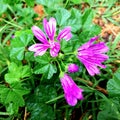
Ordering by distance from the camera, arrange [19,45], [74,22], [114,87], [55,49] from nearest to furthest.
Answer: [55,49], [114,87], [19,45], [74,22]

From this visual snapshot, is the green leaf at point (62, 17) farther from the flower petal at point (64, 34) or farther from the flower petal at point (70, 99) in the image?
the flower petal at point (70, 99)

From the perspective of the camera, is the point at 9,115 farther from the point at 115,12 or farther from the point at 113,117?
the point at 115,12

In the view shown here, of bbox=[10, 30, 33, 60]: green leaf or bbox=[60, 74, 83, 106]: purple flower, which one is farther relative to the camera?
bbox=[10, 30, 33, 60]: green leaf

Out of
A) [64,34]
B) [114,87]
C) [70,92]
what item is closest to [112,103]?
[114,87]

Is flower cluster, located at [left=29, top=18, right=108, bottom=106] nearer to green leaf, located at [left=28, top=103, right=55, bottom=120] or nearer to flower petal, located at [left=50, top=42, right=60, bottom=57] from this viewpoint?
flower petal, located at [left=50, top=42, right=60, bottom=57]

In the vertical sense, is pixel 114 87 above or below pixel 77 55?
below

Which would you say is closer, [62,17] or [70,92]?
[70,92]

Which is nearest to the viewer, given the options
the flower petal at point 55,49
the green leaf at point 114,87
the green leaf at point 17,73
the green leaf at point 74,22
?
the flower petal at point 55,49

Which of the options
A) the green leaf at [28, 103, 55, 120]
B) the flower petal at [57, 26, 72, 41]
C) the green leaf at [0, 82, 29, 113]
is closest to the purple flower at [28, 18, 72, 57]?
the flower petal at [57, 26, 72, 41]

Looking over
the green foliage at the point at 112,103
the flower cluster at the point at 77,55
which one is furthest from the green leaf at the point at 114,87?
the flower cluster at the point at 77,55

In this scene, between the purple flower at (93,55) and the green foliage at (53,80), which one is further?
the green foliage at (53,80)

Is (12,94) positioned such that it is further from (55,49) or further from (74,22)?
(74,22)
